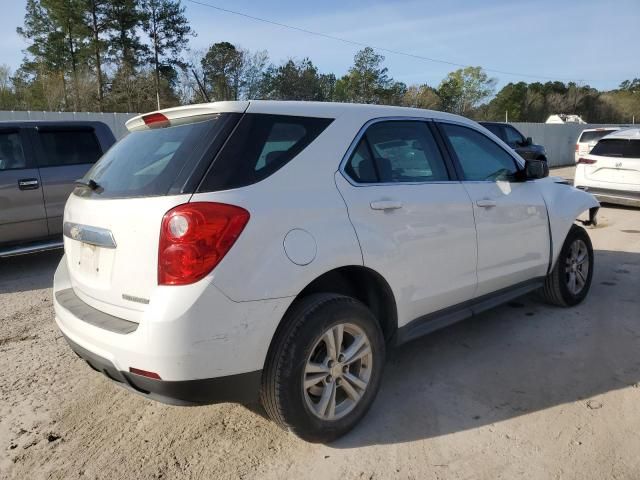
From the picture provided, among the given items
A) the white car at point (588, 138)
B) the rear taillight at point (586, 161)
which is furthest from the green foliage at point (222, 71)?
the rear taillight at point (586, 161)

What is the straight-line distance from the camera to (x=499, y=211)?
363cm

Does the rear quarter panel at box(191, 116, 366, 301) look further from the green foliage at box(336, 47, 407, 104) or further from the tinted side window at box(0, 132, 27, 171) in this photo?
the green foliage at box(336, 47, 407, 104)

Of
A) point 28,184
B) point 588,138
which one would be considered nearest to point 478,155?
point 28,184

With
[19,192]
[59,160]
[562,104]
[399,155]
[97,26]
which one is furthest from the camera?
[562,104]

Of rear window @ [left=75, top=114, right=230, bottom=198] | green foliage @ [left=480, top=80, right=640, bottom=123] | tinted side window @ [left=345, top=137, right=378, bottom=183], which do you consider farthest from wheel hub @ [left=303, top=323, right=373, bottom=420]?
green foliage @ [left=480, top=80, right=640, bottom=123]

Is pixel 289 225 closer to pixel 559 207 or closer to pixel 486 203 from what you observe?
pixel 486 203

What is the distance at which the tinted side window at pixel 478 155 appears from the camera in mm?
3572

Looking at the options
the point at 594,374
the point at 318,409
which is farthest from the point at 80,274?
the point at 594,374

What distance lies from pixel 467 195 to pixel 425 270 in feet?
2.29

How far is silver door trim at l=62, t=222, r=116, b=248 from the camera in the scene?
246cm

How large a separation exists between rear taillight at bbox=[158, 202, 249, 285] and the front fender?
3.04 metres

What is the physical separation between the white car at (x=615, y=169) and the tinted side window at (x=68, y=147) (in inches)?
368

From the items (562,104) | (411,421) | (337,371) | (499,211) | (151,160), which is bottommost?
(411,421)

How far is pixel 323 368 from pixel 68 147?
18.6 ft
